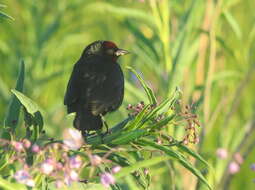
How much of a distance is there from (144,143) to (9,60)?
220 centimetres

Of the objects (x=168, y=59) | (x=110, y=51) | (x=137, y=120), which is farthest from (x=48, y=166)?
(x=168, y=59)

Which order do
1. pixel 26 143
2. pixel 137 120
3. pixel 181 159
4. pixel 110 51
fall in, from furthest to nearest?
pixel 110 51
pixel 137 120
pixel 181 159
pixel 26 143

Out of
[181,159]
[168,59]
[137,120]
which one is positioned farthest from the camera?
[168,59]

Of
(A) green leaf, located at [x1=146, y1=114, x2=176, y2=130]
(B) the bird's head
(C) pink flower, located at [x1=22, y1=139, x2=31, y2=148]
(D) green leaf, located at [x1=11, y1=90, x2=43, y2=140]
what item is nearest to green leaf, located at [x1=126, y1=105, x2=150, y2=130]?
(A) green leaf, located at [x1=146, y1=114, x2=176, y2=130]

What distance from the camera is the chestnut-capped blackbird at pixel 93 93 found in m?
1.99

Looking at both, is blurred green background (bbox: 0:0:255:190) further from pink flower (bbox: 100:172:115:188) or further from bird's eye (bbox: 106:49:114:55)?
pink flower (bbox: 100:172:115:188)

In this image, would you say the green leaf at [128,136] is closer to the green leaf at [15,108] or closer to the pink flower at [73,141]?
the pink flower at [73,141]

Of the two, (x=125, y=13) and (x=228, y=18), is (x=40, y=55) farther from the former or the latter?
(x=228, y=18)

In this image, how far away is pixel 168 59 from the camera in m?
2.66

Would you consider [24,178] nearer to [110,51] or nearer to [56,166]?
[56,166]

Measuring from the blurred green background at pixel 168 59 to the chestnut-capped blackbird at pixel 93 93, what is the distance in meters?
0.44

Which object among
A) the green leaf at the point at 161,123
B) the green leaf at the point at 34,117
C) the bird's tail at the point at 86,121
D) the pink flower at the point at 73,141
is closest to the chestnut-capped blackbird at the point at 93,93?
the bird's tail at the point at 86,121

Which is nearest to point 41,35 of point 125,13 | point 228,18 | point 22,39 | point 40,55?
point 40,55

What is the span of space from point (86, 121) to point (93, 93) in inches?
3.7
